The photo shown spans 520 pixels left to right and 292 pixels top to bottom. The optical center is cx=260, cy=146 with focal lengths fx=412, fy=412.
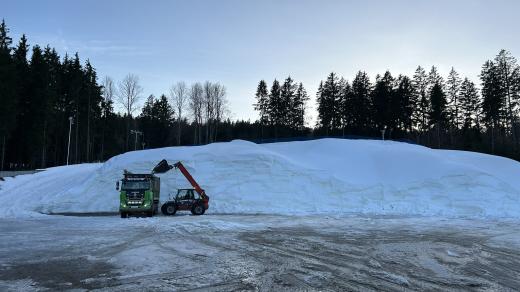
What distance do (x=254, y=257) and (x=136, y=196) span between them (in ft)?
45.0

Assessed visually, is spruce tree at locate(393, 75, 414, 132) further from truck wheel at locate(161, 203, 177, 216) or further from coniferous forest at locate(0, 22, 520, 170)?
truck wheel at locate(161, 203, 177, 216)

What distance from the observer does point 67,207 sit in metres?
28.1

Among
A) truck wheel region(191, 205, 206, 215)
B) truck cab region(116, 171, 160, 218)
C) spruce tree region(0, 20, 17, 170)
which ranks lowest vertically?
truck wheel region(191, 205, 206, 215)

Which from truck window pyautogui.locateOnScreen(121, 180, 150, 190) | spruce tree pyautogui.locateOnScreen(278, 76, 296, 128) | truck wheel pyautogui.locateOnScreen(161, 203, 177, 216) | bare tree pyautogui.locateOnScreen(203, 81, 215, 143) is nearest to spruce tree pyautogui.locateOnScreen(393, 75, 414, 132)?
spruce tree pyautogui.locateOnScreen(278, 76, 296, 128)

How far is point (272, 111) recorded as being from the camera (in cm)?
9225

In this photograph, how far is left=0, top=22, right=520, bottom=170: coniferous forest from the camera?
60272 mm

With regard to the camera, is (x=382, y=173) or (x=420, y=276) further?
(x=382, y=173)

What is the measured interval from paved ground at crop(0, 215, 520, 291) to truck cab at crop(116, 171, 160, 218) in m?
3.41

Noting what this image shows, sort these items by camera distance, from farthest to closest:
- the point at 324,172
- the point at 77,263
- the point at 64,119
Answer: the point at 64,119, the point at 324,172, the point at 77,263

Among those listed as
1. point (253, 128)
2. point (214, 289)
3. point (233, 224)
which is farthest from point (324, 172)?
point (253, 128)

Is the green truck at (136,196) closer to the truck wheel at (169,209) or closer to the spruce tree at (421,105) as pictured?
the truck wheel at (169,209)

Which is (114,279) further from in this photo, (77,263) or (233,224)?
(233,224)

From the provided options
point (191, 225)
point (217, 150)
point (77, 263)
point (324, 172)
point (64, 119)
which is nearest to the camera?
point (77, 263)

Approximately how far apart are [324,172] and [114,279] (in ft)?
81.6
